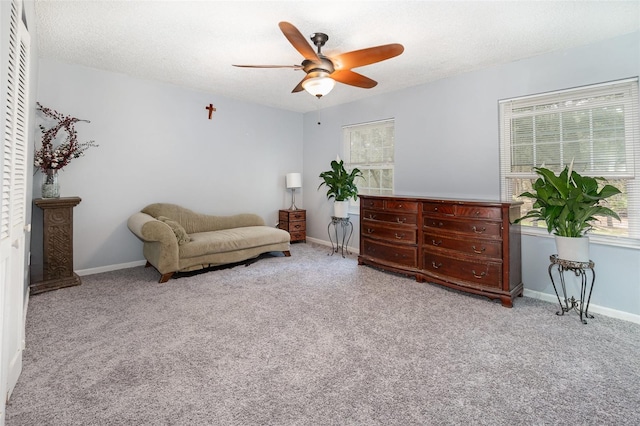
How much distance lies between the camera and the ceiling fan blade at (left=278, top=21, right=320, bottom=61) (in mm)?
2119

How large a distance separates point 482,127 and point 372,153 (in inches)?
69.4

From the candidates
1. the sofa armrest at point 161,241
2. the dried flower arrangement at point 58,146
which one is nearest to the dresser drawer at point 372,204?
the sofa armrest at point 161,241

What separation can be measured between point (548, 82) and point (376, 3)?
2.08m

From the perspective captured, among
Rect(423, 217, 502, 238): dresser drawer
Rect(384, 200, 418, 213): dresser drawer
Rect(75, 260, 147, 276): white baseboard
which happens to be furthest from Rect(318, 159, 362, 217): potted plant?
Rect(75, 260, 147, 276): white baseboard

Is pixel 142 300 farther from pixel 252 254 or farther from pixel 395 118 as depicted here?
pixel 395 118

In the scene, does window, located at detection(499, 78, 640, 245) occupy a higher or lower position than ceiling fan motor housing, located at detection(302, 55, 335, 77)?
lower

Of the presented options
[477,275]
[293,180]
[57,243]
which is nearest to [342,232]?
[293,180]

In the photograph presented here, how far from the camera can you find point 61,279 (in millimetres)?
3371

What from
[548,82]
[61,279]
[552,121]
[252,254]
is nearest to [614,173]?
[552,121]

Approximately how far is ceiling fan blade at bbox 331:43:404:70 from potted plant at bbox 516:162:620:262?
164 cm

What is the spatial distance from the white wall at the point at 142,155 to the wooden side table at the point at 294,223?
42 cm

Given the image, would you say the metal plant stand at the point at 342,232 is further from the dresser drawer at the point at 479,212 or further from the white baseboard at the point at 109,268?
the white baseboard at the point at 109,268

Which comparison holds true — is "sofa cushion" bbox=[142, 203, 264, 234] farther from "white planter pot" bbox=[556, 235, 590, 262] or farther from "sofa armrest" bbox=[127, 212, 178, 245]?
"white planter pot" bbox=[556, 235, 590, 262]

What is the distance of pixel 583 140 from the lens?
119 inches
